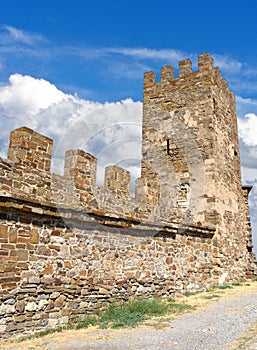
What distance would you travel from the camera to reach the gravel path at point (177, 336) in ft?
15.6

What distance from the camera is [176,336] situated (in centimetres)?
523

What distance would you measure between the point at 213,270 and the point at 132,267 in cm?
429

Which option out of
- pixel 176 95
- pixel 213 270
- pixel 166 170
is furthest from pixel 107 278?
pixel 176 95

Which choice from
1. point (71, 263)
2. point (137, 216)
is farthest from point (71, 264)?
point (137, 216)

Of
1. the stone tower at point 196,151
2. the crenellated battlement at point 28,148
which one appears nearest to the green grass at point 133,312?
the crenellated battlement at point 28,148

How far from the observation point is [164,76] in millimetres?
14266

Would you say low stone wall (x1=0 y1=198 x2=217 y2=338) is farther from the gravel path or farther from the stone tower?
the stone tower

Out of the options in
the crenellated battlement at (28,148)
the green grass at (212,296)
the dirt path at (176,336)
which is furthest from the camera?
the green grass at (212,296)

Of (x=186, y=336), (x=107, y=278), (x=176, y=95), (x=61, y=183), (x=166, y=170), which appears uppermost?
(x=176, y=95)

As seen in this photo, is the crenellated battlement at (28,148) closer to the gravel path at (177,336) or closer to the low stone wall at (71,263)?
the low stone wall at (71,263)

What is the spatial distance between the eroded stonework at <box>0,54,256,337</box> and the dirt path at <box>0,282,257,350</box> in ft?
2.17

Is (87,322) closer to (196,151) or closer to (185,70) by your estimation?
(196,151)

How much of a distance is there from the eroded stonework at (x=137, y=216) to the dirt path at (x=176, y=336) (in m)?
0.66

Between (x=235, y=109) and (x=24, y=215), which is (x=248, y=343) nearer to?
(x=24, y=215)
